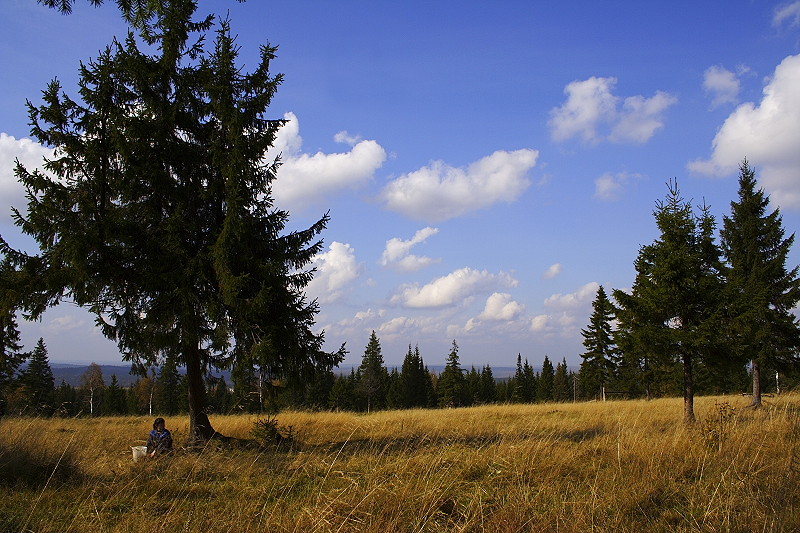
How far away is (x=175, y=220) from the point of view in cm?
934

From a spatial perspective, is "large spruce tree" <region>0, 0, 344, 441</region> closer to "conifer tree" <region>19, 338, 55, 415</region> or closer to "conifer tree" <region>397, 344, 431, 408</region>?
"conifer tree" <region>19, 338, 55, 415</region>

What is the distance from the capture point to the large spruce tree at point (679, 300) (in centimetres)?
1234

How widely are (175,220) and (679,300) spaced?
41.1 feet

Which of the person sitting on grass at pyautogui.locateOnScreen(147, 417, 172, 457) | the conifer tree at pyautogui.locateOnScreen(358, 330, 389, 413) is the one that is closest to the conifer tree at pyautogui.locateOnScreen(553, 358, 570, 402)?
the conifer tree at pyautogui.locateOnScreen(358, 330, 389, 413)

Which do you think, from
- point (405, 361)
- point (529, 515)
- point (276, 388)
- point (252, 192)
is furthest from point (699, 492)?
point (405, 361)

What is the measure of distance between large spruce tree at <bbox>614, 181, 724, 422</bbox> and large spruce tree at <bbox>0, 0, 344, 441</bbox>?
8.46 metres

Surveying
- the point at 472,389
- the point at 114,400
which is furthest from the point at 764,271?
the point at 114,400

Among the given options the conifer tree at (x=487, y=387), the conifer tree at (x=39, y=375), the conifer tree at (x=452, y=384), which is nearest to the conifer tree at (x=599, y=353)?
the conifer tree at (x=452, y=384)

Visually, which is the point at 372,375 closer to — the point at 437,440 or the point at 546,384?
the point at 546,384

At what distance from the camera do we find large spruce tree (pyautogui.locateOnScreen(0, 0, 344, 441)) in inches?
358

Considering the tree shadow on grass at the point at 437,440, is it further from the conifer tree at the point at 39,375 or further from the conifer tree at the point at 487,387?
the conifer tree at the point at 487,387

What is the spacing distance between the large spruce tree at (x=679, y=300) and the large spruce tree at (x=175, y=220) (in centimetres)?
846

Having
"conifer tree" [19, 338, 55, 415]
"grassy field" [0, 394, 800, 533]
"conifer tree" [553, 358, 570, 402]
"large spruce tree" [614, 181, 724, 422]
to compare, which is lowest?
"conifer tree" [553, 358, 570, 402]

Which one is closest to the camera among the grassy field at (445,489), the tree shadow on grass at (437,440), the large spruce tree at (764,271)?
the grassy field at (445,489)
